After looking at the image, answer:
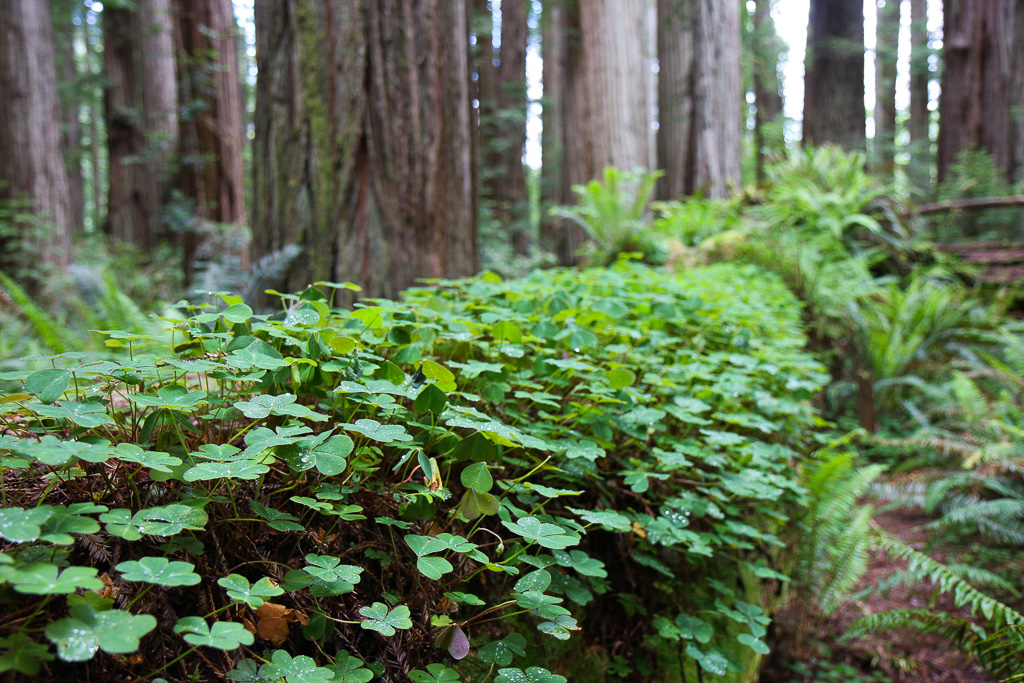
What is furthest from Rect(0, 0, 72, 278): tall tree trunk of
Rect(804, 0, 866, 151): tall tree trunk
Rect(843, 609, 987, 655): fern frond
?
Rect(804, 0, 866, 151): tall tree trunk

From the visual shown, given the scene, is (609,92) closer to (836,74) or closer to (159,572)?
(836,74)

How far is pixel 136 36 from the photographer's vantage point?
38.3 feet

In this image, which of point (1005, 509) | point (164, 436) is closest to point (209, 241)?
point (164, 436)

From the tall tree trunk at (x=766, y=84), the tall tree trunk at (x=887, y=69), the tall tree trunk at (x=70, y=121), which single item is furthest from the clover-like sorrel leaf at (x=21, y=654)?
the tall tree trunk at (x=887, y=69)

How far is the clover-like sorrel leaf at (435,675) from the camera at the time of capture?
0.89 m

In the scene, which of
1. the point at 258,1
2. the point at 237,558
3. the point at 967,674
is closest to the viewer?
the point at 237,558

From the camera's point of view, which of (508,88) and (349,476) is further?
(508,88)

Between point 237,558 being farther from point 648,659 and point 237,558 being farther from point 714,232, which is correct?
point 714,232

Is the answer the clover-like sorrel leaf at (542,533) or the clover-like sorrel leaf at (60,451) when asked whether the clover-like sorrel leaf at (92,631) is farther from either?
the clover-like sorrel leaf at (542,533)

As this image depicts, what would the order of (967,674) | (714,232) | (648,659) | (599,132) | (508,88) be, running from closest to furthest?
(648,659) → (967,674) → (714,232) → (599,132) → (508,88)

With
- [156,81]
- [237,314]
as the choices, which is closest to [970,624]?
[237,314]

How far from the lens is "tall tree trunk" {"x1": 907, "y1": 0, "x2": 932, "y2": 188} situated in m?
16.4

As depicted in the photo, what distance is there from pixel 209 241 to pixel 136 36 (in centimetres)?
737

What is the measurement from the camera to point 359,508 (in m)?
0.94
